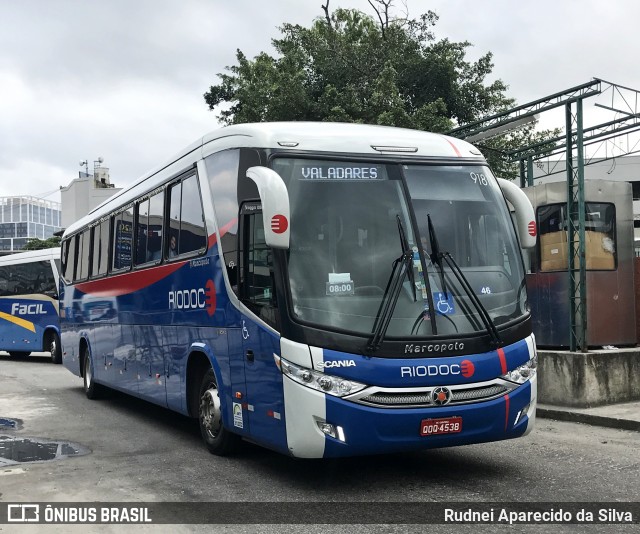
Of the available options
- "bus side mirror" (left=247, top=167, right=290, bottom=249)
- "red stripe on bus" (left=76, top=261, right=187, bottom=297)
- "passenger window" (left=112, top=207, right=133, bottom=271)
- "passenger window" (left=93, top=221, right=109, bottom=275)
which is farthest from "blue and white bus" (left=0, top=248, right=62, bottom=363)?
"bus side mirror" (left=247, top=167, right=290, bottom=249)

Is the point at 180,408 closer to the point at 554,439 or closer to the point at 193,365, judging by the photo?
the point at 193,365

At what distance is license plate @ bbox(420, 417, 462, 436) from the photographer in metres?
6.39

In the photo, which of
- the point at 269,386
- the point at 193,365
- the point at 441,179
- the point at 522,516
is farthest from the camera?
the point at 193,365

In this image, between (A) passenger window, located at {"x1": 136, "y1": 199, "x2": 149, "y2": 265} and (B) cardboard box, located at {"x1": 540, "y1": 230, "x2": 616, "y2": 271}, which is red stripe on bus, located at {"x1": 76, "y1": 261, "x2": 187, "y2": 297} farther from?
(B) cardboard box, located at {"x1": 540, "y1": 230, "x2": 616, "y2": 271}

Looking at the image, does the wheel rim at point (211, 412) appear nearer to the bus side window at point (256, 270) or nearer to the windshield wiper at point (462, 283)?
the bus side window at point (256, 270)

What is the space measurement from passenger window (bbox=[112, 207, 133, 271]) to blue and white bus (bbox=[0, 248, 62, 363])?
11534 mm

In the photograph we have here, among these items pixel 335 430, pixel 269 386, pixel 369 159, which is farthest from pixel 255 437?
pixel 369 159

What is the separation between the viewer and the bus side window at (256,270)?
672 cm

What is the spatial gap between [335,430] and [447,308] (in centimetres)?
136

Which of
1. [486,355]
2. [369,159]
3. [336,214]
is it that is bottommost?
[486,355]

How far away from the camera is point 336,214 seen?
6805 millimetres

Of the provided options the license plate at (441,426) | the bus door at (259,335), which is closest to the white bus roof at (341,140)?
the bus door at (259,335)

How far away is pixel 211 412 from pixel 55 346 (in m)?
16.5

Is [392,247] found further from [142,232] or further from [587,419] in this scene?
[142,232]
